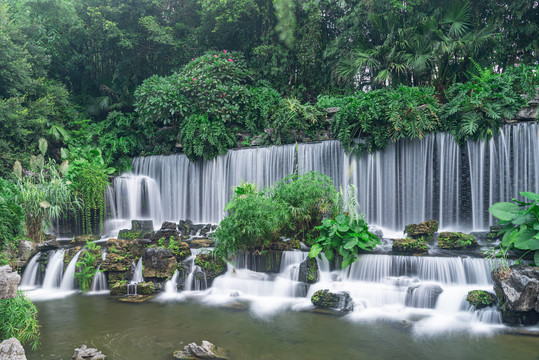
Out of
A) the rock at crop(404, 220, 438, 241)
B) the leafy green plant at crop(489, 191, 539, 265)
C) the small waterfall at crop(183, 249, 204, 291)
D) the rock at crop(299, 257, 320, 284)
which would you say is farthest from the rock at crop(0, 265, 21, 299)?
Answer: the rock at crop(404, 220, 438, 241)

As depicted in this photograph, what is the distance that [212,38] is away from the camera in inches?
645

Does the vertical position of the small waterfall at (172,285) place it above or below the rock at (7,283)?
below

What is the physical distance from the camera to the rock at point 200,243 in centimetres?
915

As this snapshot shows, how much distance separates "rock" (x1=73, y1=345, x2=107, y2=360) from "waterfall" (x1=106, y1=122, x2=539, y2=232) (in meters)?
7.64

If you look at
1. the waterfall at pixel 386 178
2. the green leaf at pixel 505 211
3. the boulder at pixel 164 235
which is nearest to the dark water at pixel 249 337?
the green leaf at pixel 505 211

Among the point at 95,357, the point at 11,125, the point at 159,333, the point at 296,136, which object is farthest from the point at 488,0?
the point at 11,125

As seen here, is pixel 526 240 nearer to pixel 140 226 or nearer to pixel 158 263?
pixel 158 263

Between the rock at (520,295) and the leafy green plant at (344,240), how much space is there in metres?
2.33

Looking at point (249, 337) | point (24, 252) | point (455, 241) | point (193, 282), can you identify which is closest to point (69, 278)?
point (24, 252)

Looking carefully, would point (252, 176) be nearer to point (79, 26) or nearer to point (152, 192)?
point (152, 192)

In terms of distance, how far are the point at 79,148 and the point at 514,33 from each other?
1478 cm

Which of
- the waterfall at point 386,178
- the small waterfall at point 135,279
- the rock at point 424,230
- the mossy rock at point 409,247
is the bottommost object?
the small waterfall at point 135,279

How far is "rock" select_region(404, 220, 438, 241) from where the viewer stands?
8.66m

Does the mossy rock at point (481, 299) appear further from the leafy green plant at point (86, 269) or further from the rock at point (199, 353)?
the leafy green plant at point (86, 269)
